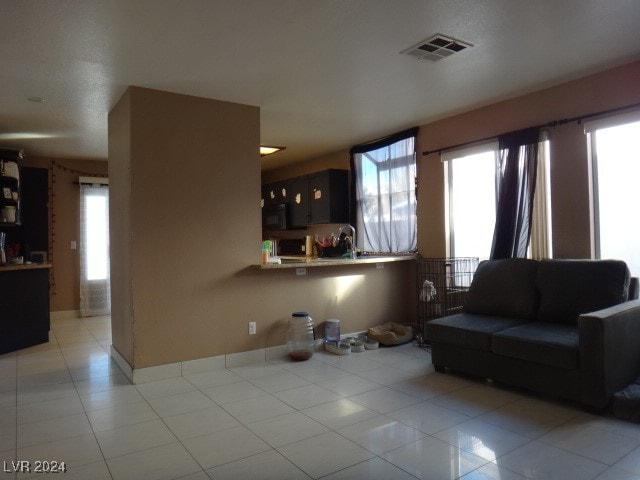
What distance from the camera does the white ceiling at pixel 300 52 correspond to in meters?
2.54

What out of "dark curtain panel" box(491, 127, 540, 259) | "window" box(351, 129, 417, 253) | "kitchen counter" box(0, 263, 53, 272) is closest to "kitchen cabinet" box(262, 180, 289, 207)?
"window" box(351, 129, 417, 253)

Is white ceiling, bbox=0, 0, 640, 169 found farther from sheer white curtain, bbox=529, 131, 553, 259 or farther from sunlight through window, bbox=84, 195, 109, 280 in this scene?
sunlight through window, bbox=84, 195, 109, 280

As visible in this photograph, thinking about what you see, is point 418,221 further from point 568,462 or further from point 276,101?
point 568,462

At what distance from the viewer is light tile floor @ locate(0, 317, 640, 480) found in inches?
85.0

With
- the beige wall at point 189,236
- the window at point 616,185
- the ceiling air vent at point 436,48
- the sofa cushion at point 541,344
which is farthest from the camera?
the beige wall at point 189,236

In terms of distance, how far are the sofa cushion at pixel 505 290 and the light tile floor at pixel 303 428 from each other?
27.1 inches

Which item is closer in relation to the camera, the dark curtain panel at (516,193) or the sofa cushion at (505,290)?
the sofa cushion at (505,290)

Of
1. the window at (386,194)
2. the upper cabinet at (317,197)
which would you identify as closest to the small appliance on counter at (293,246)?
the upper cabinet at (317,197)

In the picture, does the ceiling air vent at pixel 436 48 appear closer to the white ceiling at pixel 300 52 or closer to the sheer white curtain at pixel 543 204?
the white ceiling at pixel 300 52

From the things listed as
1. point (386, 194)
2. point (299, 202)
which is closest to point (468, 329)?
point (386, 194)

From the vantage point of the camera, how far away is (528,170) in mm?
3969

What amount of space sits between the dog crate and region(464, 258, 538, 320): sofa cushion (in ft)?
1.51

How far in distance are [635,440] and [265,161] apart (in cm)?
593

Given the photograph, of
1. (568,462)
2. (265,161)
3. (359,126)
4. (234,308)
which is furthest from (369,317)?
(265,161)
